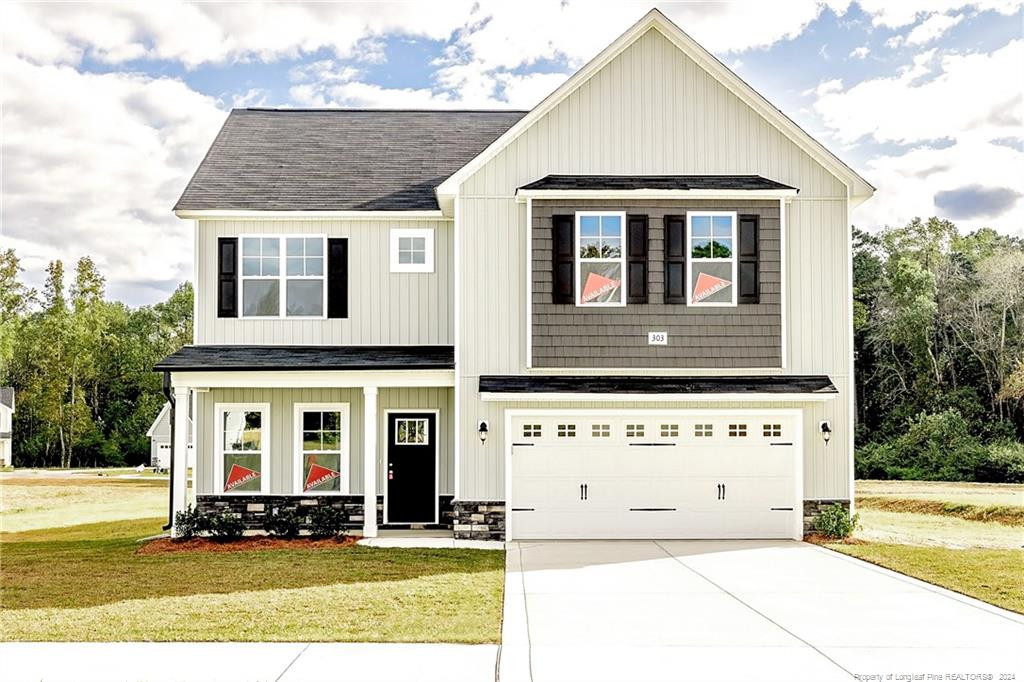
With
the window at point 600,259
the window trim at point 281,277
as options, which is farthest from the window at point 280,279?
the window at point 600,259

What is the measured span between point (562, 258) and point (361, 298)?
3.94 meters

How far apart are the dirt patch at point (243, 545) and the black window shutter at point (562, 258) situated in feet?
16.9

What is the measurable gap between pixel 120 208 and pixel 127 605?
35.4 meters

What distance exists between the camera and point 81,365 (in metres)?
56.1

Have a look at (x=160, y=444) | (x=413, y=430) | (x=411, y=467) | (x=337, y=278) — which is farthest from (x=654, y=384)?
(x=160, y=444)

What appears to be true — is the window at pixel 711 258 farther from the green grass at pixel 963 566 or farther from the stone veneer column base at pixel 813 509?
the green grass at pixel 963 566

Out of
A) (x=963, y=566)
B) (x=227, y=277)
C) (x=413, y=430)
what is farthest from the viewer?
(x=413, y=430)

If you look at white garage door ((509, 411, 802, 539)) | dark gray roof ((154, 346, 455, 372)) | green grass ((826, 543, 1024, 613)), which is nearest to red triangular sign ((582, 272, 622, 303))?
white garage door ((509, 411, 802, 539))

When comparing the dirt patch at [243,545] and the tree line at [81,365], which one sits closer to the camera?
the dirt patch at [243,545]

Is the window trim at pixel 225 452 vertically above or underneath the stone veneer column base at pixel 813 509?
above

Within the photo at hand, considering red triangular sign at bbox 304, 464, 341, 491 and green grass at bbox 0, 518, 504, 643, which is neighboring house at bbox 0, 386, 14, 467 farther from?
red triangular sign at bbox 304, 464, 341, 491

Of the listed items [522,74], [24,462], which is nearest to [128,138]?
[522,74]

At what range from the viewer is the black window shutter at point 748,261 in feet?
54.1

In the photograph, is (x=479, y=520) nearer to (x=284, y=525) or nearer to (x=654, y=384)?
(x=284, y=525)
